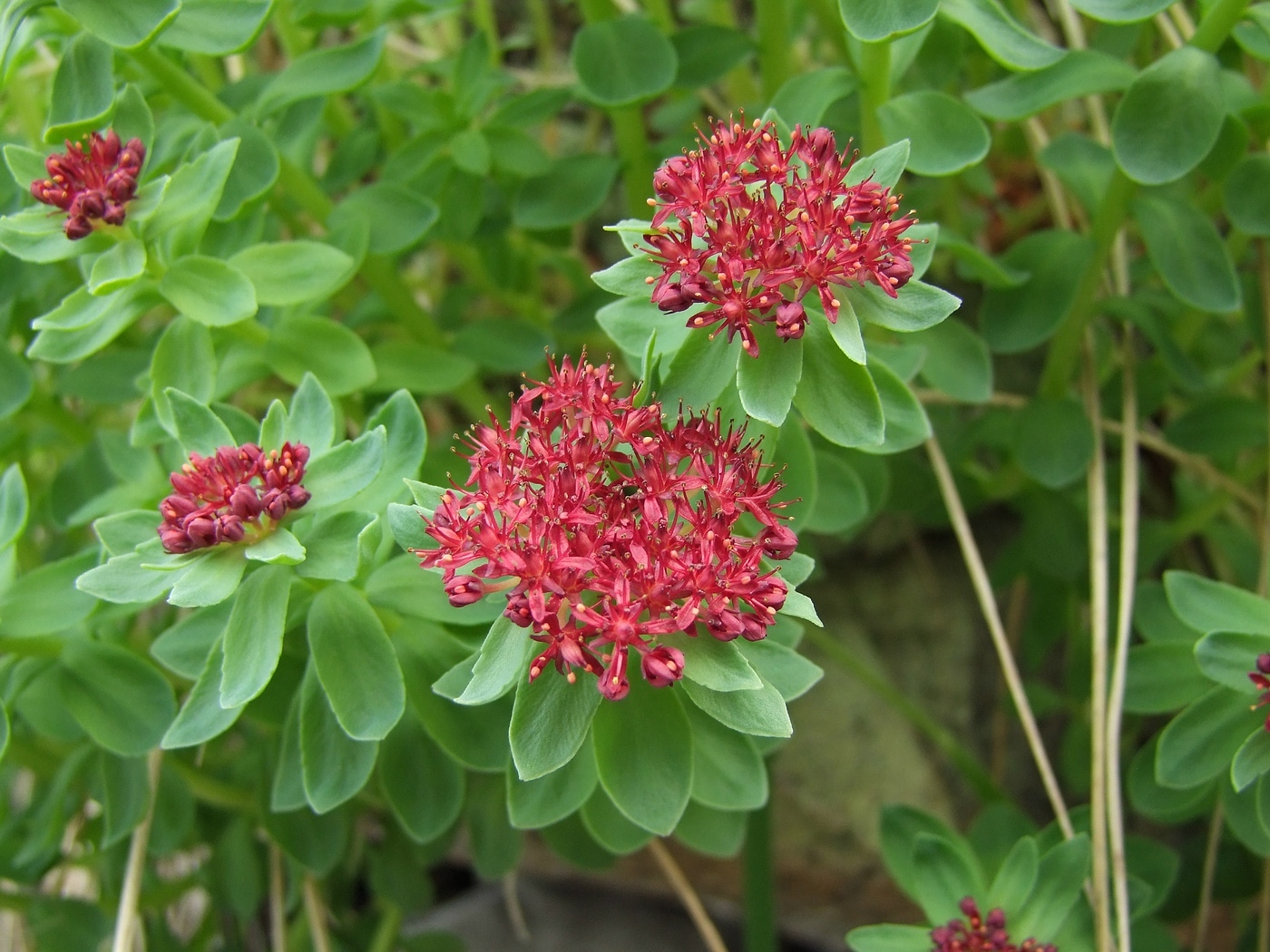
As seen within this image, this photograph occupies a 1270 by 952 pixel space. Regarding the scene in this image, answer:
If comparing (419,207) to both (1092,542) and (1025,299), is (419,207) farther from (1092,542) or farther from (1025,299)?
(1092,542)

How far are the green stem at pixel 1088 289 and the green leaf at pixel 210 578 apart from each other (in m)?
1.23

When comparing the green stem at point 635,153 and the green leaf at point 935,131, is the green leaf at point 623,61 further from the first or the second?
the green leaf at point 935,131

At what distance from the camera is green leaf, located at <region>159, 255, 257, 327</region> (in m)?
1.32

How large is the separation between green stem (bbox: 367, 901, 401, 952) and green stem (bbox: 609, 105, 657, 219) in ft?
4.25

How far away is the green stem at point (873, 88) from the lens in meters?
1.44

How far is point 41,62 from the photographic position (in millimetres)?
2203

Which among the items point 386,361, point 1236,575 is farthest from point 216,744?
point 1236,575

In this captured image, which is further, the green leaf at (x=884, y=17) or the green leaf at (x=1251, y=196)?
the green leaf at (x=1251, y=196)

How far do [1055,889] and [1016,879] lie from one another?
5cm

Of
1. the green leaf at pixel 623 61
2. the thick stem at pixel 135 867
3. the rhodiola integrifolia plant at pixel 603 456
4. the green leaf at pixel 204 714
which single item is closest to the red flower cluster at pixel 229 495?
the rhodiola integrifolia plant at pixel 603 456

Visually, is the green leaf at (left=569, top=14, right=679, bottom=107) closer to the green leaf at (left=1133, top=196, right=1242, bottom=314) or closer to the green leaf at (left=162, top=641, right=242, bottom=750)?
the green leaf at (left=1133, top=196, right=1242, bottom=314)

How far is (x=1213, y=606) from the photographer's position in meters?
1.39

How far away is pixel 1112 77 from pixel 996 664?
1258 millimetres

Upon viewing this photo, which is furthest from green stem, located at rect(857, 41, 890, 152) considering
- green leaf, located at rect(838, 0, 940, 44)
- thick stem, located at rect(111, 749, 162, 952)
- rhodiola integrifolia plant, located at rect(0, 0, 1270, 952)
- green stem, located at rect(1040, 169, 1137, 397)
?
thick stem, located at rect(111, 749, 162, 952)
